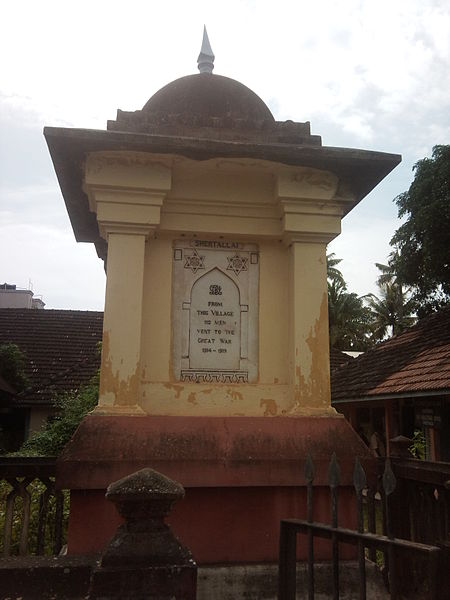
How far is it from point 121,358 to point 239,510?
1141 millimetres

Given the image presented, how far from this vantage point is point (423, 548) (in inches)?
80.7

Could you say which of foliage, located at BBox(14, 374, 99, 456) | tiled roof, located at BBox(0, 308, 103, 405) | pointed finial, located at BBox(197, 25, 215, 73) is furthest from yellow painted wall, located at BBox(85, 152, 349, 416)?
tiled roof, located at BBox(0, 308, 103, 405)

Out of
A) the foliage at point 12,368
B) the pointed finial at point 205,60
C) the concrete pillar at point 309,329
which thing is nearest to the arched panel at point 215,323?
the concrete pillar at point 309,329

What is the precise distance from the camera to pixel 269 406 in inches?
142

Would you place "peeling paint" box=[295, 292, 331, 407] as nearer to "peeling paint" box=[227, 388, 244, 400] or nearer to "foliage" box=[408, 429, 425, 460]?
"peeling paint" box=[227, 388, 244, 400]

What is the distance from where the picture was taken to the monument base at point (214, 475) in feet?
10.1

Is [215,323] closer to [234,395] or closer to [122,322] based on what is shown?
[234,395]

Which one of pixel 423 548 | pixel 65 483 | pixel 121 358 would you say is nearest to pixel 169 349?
pixel 121 358

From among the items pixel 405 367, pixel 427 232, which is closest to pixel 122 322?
pixel 405 367

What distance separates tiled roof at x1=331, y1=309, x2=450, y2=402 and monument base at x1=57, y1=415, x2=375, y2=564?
5.36 meters

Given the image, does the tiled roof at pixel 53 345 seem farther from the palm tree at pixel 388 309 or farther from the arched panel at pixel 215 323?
the palm tree at pixel 388 309

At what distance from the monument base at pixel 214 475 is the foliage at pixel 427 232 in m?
9.60

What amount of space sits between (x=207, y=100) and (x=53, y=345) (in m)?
12.9

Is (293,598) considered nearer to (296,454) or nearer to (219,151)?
(296,454)
